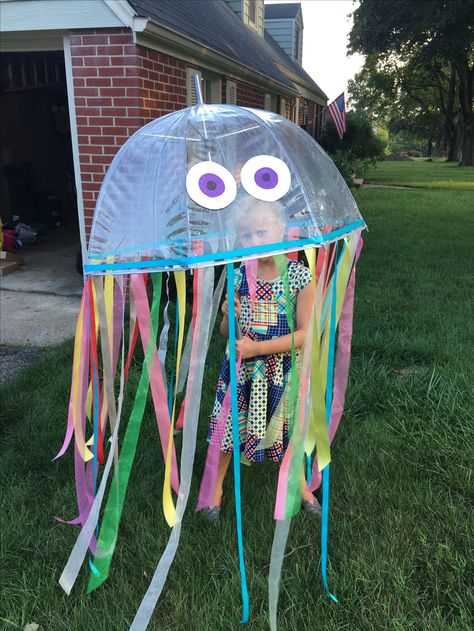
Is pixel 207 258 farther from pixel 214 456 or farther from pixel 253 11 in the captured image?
pixel 253 11

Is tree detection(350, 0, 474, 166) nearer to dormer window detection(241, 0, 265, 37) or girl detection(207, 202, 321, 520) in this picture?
dormer window detection(241, 0, 265, 37)

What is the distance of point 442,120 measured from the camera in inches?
1778

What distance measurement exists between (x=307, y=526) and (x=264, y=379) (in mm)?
691

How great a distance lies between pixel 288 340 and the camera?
1.97m

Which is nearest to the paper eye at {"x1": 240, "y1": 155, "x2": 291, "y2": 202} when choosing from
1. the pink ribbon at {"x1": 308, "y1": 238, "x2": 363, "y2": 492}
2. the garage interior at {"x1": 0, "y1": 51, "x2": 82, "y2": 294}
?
the pink ribbon at {"x1": 308, "y1": 238, "x2": 363, "y2": 492}

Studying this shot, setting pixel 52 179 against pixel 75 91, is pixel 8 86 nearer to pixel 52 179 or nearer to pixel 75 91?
pixel 52 179

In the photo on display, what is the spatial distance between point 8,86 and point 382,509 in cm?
841

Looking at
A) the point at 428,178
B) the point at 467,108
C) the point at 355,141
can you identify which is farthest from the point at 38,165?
the point at 467,108

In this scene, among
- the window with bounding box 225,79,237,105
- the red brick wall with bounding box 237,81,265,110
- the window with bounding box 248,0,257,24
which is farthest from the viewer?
the window with bounding box 248,0,257,24

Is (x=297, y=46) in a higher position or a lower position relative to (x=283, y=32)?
lower

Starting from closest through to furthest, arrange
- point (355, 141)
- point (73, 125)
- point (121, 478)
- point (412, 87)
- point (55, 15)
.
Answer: point (121, 478) < point (55, 15) < point (73, 125) < point (355, 141) < point (412, 87)

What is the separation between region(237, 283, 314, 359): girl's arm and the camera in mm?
1934

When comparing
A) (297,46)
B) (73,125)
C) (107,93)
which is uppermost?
(297,46)

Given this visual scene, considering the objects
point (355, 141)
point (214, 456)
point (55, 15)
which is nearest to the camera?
point (214, 456)
